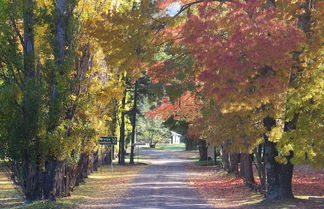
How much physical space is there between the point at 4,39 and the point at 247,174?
14218mm

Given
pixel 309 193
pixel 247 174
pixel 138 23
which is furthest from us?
pixel 247 174

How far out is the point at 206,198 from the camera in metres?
20.4

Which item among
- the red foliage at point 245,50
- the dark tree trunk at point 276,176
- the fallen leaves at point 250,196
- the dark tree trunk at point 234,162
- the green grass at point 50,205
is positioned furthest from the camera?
the dark tree trunk at point 234,162

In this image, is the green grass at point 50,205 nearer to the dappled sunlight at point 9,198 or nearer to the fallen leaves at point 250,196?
the dappled sunlight at point 9,198

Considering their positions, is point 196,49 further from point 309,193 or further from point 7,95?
point 309,193

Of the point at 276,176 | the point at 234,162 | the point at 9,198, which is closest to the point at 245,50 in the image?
the point at 276,176

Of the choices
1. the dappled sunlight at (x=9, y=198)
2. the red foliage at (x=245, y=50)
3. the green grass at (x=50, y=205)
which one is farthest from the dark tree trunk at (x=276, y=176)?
the dappled sunlight at (x=9, y=198)

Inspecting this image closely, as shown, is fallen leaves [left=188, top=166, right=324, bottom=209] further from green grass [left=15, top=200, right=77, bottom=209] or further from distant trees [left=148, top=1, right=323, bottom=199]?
green grass [left=15, top=200, right=77, bottom=209]

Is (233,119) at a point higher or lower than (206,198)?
higher

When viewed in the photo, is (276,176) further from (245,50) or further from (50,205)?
(50,205)

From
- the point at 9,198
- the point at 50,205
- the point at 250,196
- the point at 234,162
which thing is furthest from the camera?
the point at 234,162

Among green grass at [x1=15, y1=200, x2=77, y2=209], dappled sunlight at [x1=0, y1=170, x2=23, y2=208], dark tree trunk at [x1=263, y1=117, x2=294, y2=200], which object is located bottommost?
dappled sunlight at [x1=0, y1=170, x2=23, y2=208]

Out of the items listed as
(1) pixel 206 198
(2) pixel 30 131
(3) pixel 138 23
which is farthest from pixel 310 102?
(2) pixel 30 131

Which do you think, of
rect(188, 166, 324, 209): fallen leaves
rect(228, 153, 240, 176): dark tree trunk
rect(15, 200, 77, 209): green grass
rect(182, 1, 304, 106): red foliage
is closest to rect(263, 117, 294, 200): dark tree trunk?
rect(188, 166, 324, 209): fallen leaves
